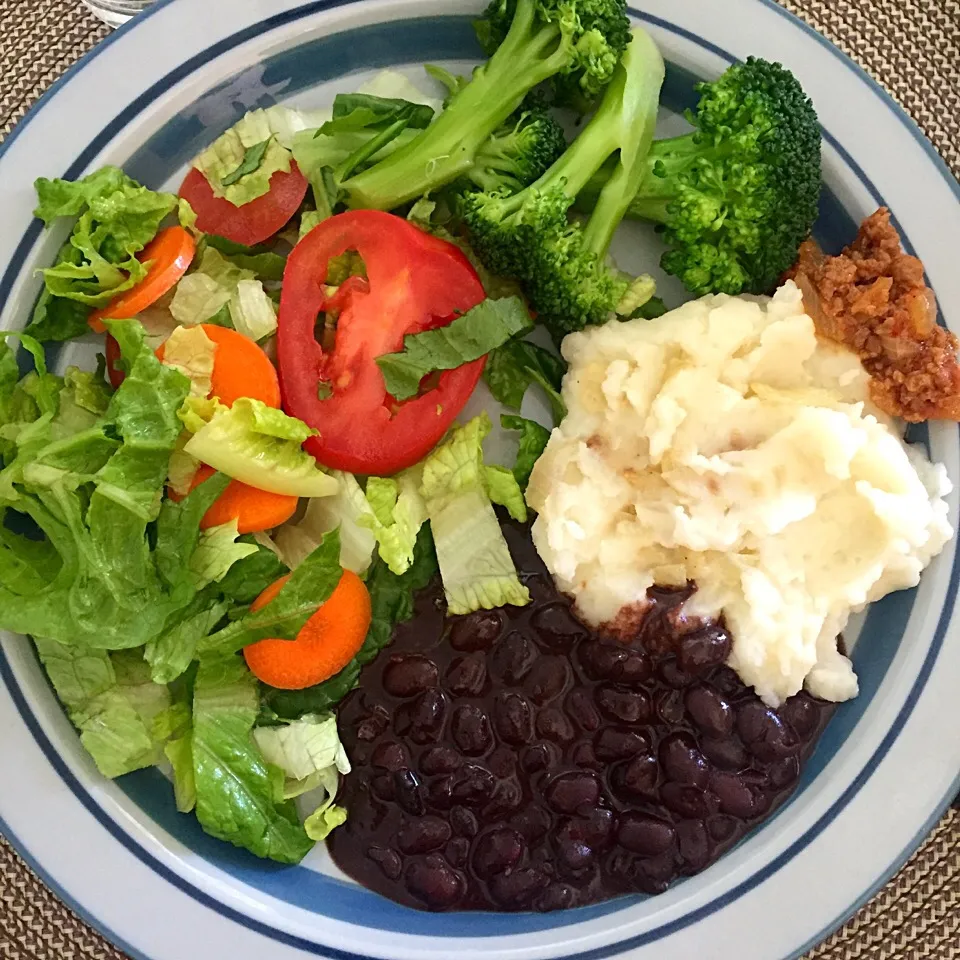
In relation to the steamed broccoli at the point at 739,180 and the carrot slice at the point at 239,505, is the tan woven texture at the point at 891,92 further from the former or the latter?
the carrot slice at the point at 239,505

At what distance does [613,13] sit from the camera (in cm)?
221

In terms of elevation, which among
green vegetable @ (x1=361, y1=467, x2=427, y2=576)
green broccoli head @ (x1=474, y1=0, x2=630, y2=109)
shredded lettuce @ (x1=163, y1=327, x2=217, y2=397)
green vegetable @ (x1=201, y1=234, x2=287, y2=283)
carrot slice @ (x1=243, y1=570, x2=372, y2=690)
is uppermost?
green broccoli head @ (x1=474, y1=0, x2=630, y2=109)

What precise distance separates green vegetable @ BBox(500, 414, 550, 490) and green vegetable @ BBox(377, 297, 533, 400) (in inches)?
11.1

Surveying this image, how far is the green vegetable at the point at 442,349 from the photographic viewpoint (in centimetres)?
229

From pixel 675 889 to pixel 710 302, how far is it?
65.8 inches

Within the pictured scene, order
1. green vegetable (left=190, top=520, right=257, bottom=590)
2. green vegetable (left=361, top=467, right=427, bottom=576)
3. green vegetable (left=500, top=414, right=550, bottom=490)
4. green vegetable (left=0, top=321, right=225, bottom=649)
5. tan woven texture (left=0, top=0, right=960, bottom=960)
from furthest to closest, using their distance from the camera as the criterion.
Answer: tan woven texture (left=0, top=0, right=960, bottom=960), green vegetable (left=500, top=414, right=550, bottom=490), green vegetable (left=361, top=467, right=427, bottom=576), green vegetable (left=190, top=520, right=257, bottom=590), green vegetable (left=0, top=321, right=225, bottom=649)

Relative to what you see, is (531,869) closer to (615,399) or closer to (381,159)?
(615,399)

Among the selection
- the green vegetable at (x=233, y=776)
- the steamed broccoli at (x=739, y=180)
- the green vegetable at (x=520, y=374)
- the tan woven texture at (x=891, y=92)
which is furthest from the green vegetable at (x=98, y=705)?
the steamed broccoli at (x=739, y=180)

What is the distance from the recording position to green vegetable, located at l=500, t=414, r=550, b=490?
2.52 meters

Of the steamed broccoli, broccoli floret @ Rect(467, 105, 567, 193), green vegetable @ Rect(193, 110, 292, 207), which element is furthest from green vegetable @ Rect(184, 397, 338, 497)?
the steamed broccoli

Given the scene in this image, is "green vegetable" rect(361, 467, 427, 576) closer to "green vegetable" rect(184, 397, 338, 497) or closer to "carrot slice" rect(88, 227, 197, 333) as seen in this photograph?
"green vegetable" rect(184, 397, 338, 497)

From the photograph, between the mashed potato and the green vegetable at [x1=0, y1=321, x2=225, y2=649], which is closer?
the green vegetable at [x1=0, y1=321, x2=225, y2=649]

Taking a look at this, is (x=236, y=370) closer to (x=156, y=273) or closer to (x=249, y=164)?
(x=156, y=273)

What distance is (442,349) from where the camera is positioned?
230 centimetres
